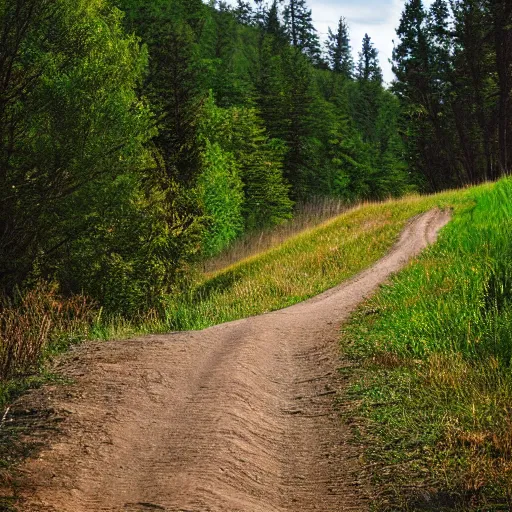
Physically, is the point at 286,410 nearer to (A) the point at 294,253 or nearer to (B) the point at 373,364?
(B) the point at 373,364

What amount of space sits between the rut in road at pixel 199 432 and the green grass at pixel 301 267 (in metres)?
4.03

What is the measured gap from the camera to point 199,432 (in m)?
5.79

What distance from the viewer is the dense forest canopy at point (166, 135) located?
15211 mm

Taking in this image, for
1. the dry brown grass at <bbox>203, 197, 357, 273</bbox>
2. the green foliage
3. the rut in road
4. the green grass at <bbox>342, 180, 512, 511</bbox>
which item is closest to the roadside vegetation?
the rut in road

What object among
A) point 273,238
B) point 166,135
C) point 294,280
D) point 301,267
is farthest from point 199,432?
point 166,135

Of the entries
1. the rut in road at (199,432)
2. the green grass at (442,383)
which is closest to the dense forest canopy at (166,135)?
the rut in road at (199,432)

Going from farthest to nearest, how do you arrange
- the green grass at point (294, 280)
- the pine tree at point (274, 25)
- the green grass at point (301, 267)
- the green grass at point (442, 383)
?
the pine tree at point (274, 25) → the green grass at point (301, 267) → the green grass at point (294, 280) → the green grass at point (442, 383)

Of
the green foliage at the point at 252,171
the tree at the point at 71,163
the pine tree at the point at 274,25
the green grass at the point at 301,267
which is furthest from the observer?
the pine tree at the point at 274,25

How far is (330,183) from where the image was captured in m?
62.6

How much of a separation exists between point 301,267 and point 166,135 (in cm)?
1141

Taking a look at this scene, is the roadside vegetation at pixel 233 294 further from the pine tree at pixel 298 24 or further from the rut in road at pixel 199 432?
the pine tree at pixel 298 24

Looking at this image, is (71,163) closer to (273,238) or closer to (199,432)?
(199,432)

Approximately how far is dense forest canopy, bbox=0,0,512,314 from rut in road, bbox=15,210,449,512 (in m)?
7.70

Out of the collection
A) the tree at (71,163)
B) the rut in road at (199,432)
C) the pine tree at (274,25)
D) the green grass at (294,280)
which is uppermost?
the pine tree at (274,25)
